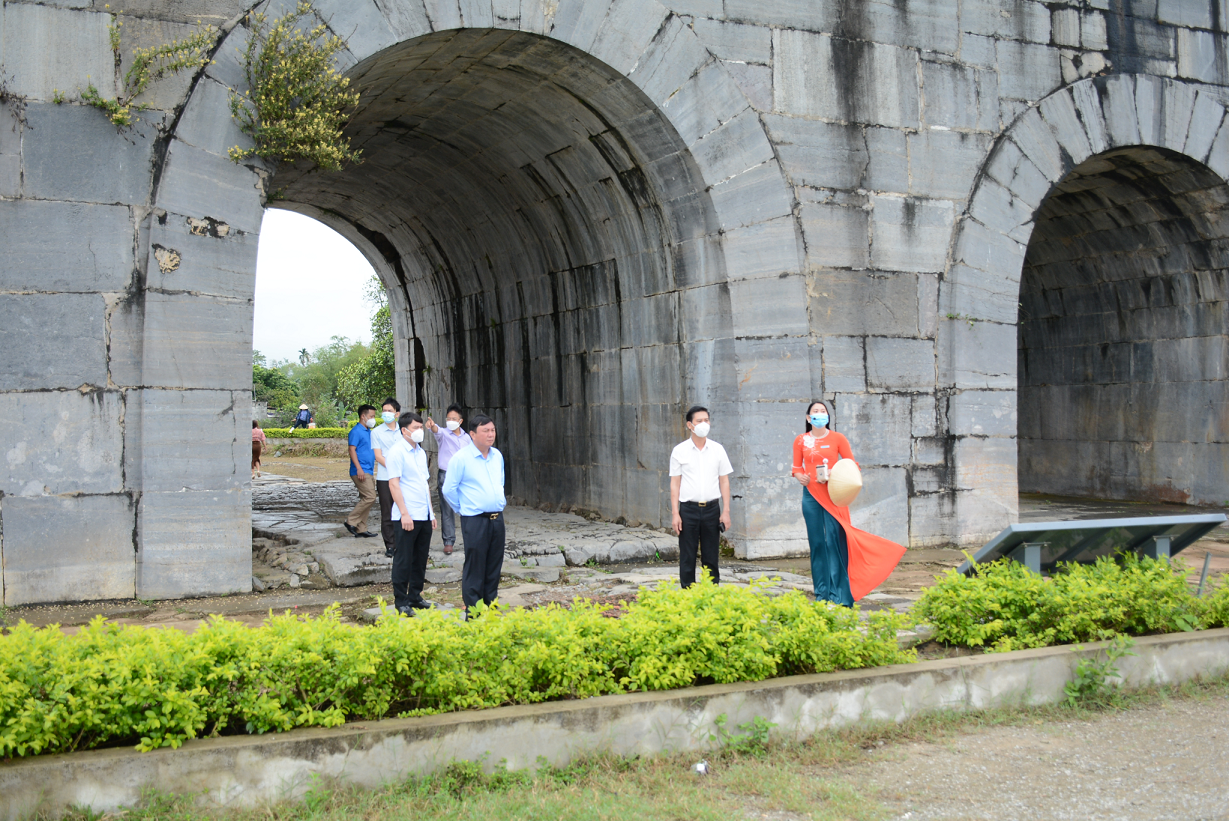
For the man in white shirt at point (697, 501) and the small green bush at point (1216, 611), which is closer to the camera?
the small green bush at point (1216, 611)

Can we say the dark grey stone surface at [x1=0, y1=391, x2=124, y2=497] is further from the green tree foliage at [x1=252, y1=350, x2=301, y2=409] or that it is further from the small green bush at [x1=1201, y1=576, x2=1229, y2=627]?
the green tree foliage at [x1=252, y1=350, x2=301, y2=409]

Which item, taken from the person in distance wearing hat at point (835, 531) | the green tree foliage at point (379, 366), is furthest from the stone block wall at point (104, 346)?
the green tree foliage at point (379, 366)

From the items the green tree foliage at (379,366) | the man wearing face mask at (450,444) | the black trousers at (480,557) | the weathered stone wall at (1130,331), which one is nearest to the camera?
the black trousers at (480,557)

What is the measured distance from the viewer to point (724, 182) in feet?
28.9

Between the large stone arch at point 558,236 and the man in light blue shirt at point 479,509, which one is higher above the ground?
the large stone arch at point 558,236

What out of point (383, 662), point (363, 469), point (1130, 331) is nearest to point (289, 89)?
point (363, 469)

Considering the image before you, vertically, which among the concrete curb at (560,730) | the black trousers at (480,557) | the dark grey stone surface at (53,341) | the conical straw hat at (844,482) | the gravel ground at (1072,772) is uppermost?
the dark grey stone surface at (53,341)

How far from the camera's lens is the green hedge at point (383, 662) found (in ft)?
11.8

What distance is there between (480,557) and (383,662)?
6.55 feet

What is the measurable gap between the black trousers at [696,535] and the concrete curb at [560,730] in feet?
7.28

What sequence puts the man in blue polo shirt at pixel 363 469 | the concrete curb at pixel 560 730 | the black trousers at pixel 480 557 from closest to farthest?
1. the concrete curb at pixel 560 730
2. the black trousers at pixel 480 557
3. the man in blue polo shirt at pixel 363 469

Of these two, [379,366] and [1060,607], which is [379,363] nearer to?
[379,366]

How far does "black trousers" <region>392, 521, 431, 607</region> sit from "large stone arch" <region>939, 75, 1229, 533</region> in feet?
17.5

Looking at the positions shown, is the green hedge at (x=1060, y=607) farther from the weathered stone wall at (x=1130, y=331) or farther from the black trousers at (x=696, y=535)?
the weathered stone wall at (x=1130, y=331)
